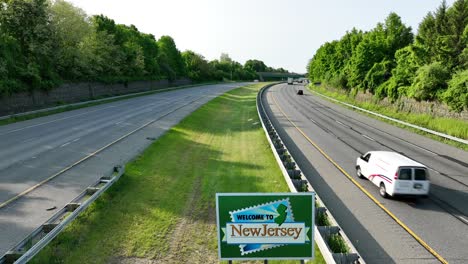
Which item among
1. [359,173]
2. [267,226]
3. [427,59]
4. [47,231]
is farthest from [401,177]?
[427,59]

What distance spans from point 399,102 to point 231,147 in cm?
2561

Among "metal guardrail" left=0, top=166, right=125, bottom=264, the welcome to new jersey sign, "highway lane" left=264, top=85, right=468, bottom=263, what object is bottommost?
"highway lane" left=264, top=85, right=468, bottom=263

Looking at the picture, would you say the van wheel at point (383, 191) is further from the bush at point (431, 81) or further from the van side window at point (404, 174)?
the bush at point (431, 81)

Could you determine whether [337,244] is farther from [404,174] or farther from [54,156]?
[54,156]

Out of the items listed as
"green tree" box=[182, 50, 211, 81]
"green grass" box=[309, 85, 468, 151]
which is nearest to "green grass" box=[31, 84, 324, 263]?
"green grass" box=[309, 85, 468, 151]

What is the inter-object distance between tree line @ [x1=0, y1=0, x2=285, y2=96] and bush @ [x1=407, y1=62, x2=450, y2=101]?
41406mm

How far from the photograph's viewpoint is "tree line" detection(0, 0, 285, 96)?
38.6 metres

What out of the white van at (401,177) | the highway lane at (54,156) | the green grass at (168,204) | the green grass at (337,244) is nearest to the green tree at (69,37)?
the highway lane at (54,156)

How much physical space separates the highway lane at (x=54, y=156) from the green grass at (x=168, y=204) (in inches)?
55.6

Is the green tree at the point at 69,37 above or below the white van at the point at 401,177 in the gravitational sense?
above

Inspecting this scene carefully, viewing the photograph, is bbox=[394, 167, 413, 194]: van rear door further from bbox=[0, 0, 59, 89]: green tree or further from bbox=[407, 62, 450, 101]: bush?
bbox=[0, 0, 59, 89]: green tree

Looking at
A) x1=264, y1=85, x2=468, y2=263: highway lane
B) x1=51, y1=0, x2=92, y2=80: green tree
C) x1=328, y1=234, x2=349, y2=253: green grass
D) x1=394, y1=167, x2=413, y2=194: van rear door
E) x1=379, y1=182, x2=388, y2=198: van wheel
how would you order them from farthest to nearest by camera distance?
1. x1=51, y1=0, x2=92, y2=80: green tree
2. x1=379, y1=182, x2=388, y2=198: van wheel
3. x1=394, y1=167, x2=413, y2=194: van rear door
4. x1=264, y1=85, x2=468, y2=263: highway lane
5. x1=328, y1=234, x2=349, y2=253: green grass

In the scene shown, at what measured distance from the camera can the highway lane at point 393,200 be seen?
10.7 m

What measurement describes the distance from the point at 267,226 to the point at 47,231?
740cm
